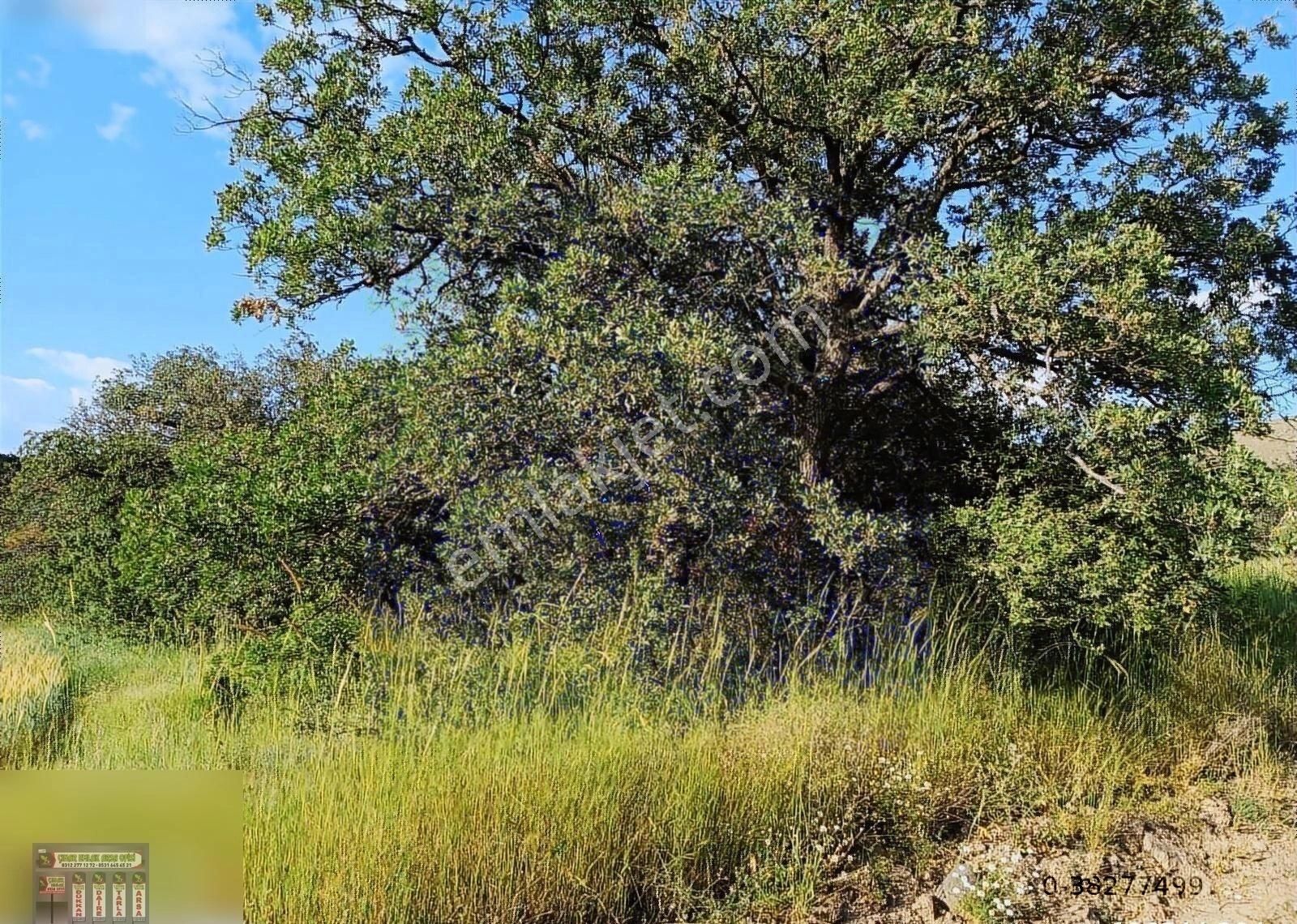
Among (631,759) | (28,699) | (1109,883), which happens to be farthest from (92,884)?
(1109,883)

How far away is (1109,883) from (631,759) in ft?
7.52

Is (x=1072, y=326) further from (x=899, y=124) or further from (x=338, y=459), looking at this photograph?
(x=338, y=459)

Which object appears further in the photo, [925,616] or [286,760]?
[925,616]

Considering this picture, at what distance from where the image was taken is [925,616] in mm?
5637

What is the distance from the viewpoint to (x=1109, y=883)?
4.27 m

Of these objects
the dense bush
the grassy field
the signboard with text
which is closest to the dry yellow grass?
the grassy field

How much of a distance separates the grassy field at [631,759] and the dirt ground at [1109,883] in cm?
14

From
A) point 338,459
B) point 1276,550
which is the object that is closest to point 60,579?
point 338,459

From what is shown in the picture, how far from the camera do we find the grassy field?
3465 millimetres

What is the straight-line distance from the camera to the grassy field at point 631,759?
346 cm

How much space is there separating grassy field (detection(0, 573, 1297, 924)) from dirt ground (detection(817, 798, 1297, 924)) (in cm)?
14

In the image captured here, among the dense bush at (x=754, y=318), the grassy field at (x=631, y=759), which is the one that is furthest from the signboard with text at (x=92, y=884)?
the dense bush at (x=754, y=318)

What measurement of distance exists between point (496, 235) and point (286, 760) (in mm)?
3289

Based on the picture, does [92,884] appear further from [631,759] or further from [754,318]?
[754,318]
